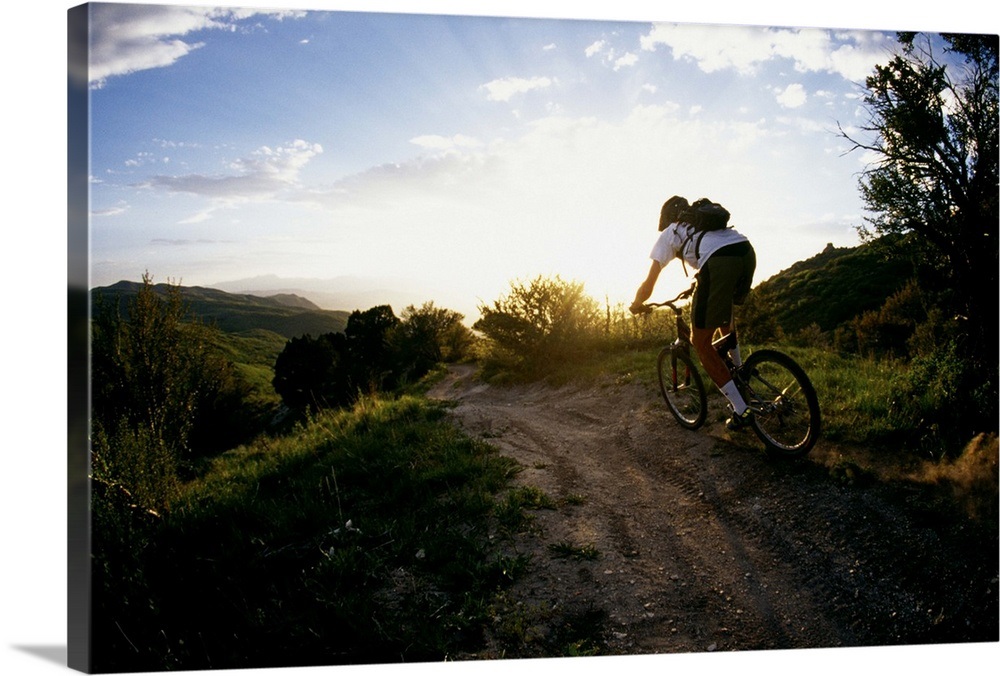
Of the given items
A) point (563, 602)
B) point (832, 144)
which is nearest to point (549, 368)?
point (832, 144)

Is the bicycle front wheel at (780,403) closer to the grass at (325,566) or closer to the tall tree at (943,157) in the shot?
the tall tree at (943,157)

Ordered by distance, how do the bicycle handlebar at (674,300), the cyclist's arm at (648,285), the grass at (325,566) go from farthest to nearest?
1. the bicycle handlebar at (674,300)
2. the cyclist's arm at (648,285)
3. the grass at (325,566)

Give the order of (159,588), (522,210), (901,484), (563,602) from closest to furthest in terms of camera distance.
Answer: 1. (563,602)
2. (901,484)
3. (159,588)
4. (522,210)

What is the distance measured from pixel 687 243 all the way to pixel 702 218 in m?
0.23

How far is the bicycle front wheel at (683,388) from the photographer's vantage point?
5.50 m

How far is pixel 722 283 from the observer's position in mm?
4488

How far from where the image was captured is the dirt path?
328cm

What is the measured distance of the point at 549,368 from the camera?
33.6 ft

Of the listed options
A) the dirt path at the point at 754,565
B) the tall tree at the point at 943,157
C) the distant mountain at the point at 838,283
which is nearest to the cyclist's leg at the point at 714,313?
the dirt path at the point at 754,565

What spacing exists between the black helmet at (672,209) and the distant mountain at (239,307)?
296 cm

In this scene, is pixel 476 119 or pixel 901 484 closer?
pixel 901 484

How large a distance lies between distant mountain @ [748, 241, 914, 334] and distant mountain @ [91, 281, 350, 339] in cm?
398

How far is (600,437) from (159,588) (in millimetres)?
3827

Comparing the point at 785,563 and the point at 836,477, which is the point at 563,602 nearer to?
the point at 785,563
